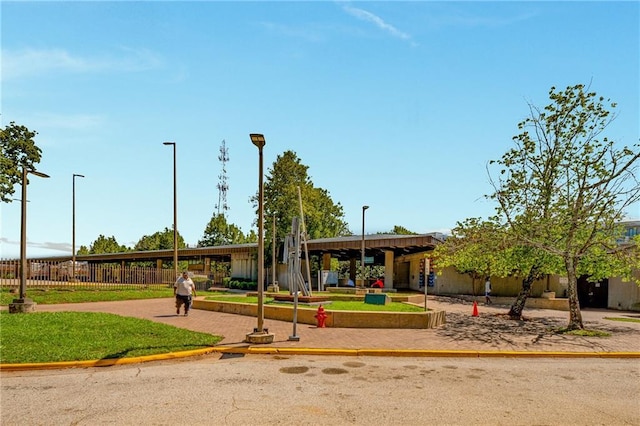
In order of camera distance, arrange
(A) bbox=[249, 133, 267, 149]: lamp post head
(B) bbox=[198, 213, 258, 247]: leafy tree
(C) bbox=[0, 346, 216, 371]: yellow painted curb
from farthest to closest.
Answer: (B) bbox=[198, 213, 258, 247]: leafy tree → (A) bbox=[249, 133, 267, 149]: lamp post head → (C) bbox=[0, 346, 216, 371]: yellow painted curb

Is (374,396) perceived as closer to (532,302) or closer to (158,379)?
(158,379)

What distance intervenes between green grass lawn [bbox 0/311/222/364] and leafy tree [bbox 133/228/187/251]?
63.2m

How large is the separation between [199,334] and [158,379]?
14.4 feet

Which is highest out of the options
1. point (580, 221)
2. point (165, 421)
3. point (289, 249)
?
point (580, 221)

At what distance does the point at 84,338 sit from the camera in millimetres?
11508

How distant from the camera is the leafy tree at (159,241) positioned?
7994 centimetres

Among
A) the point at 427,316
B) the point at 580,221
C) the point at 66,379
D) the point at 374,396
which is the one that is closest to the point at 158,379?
the point at 66,379

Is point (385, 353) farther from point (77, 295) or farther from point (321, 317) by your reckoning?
point (77, 295)

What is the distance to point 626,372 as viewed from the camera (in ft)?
32.2

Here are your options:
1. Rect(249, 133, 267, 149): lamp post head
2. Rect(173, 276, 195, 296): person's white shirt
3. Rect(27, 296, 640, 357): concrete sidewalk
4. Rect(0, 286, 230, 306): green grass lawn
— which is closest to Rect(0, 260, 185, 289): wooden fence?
Rect(0, 286, 230, 306): green grass lawn

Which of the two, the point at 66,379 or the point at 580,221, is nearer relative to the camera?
the point at 66,379

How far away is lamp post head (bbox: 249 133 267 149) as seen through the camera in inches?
445

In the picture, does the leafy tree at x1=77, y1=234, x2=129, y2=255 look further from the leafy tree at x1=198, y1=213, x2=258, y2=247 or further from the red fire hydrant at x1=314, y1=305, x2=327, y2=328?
the red fire hydrant at x1=314, y1=305, x2=327, y2=328

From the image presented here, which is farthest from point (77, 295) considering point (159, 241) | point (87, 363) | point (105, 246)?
point (105, 246)
